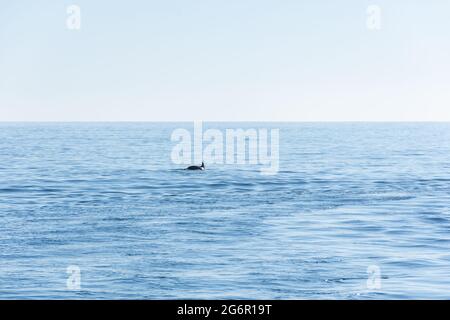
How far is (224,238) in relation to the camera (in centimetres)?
2614

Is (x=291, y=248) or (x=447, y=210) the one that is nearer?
(x=291, y=248)

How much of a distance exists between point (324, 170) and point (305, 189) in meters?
17.6

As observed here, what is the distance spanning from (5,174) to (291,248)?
3980 cm

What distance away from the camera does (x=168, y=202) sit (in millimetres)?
39562

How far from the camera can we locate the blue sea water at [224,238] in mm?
18344

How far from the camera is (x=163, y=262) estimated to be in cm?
2170

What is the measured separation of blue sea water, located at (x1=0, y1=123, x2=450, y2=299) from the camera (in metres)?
18.3

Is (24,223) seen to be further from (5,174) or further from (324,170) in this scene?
(324,170)
